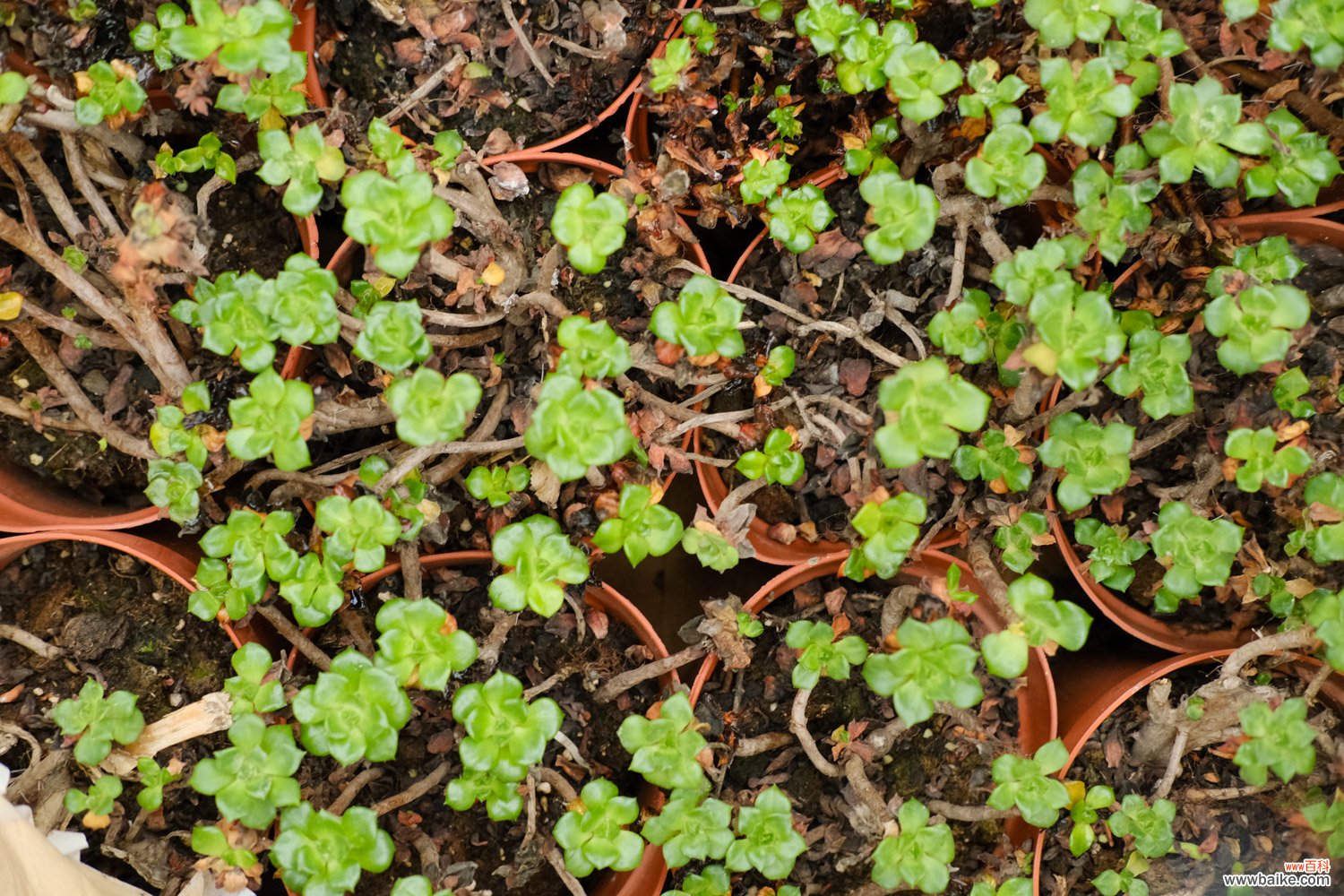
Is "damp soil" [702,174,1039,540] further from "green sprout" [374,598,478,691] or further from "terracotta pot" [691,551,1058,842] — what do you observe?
"green sprout" [374,598,478,691]

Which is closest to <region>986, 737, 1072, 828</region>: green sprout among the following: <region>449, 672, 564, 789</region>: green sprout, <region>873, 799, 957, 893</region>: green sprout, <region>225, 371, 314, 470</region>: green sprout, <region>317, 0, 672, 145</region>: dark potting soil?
<region>873, 799, 957, 893</region>: green sprout

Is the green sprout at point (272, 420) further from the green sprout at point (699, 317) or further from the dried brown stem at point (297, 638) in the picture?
the green sprout at point (699, 317)

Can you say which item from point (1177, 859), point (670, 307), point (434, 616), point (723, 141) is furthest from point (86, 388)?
point (1177, 859)

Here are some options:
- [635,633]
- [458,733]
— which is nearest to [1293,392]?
[635,633]

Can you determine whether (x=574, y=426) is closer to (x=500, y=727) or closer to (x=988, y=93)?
(x=500, y=727)

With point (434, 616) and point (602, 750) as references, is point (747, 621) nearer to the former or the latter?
point (602, 750)

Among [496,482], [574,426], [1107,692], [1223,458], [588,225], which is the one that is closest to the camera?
[574,426]
